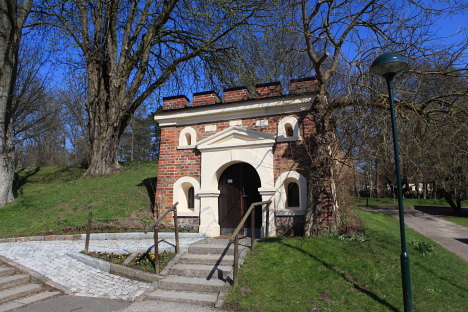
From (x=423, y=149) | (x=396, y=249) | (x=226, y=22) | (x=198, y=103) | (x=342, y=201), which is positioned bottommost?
(x=396, y=249)

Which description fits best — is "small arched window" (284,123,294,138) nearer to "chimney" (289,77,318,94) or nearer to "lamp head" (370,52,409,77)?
"chimney" (289,77,318,94)

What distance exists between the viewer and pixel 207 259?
622 cm

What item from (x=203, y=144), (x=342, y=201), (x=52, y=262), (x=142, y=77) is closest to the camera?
(x=52, y=262)

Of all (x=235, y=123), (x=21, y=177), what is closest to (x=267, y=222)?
(x=235, y=123)

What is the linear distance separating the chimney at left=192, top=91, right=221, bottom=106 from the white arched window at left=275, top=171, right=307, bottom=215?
301 centimetres

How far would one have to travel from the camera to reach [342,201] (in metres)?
7.62

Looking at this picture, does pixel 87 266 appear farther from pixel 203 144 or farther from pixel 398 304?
pixel 398 304

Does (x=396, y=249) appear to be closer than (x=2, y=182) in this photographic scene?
Yes

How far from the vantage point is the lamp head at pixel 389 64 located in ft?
15.0

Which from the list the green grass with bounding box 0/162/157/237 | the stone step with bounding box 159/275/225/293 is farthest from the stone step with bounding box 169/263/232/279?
the green grass with bounding box 0/162/157/237

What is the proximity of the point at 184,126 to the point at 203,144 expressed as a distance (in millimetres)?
Result: 982

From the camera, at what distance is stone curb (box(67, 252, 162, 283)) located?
5785mm

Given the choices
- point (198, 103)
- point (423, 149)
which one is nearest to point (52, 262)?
point (198, 103)

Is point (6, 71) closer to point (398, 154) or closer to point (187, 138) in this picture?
point (187, 138)
